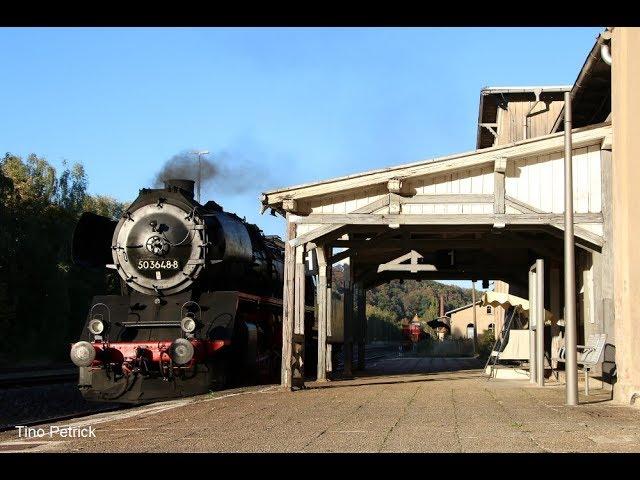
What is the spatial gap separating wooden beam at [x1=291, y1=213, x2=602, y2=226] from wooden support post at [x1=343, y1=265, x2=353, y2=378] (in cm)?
649

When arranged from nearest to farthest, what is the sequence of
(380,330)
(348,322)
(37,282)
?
(348,322)
(37,282)
(380,330)

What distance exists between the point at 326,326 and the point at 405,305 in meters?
118

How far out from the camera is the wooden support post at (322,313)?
2030cm

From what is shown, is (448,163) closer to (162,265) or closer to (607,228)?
(607,228)

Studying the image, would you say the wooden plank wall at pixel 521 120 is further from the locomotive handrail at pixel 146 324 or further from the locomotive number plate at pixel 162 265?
the locomotive handrail at pixel 146 324

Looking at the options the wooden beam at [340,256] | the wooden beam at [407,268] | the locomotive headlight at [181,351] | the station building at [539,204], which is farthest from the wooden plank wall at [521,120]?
the locomotive headlight at [181,351]

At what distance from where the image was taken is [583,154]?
55.7ft

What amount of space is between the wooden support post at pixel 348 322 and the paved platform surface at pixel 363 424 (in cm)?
710

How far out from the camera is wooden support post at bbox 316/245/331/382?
20297 mm

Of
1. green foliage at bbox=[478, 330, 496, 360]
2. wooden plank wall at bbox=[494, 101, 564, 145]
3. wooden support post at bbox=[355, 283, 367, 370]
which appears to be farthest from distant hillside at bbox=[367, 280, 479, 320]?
wooden support post at bbox=[355, 283, 367, 370]

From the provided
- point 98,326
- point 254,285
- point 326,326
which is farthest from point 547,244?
point 98,326

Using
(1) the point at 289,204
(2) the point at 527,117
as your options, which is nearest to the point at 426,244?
(1) the point at 289,204

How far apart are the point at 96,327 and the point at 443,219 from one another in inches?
258

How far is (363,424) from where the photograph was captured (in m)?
10.8
